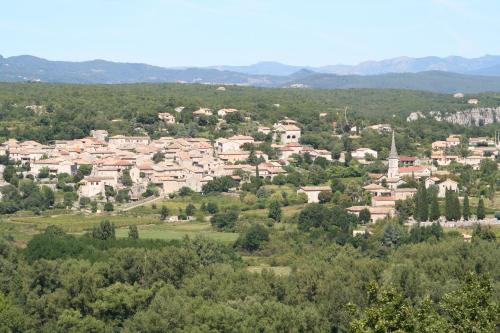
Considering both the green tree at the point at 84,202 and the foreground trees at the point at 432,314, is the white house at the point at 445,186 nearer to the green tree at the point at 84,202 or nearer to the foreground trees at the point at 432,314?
the green tree at the point at 84,202

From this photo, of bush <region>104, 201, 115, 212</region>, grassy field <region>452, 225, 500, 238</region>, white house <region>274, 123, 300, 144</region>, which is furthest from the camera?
white house <region>274, 123, 300, 144</region>

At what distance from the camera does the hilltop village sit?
176 feet

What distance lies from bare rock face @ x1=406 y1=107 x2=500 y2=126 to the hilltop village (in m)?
28.6

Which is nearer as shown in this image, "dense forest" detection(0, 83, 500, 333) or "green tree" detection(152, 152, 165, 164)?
"dense forest" detection(0, 83, 500, 333)

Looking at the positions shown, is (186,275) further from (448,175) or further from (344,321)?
(448,175)

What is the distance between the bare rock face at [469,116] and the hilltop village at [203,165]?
2865 centimetres

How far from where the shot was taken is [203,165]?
59.8 meters

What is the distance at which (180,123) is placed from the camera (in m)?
72.4

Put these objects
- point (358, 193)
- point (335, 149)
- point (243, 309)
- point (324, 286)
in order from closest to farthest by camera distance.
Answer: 1. point (243, 309)
2. point (324, 286)
3. point (358, 193)
4. point (335, 149)

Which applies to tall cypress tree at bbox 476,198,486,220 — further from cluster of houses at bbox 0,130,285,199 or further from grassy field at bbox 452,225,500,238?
cluster of houses at bbox 0,130,285,199

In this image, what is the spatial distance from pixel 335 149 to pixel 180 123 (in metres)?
12.5

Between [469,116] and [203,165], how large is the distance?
164ft

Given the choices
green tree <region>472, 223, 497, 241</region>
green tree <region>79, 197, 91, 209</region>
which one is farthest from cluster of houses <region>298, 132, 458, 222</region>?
green tree <region>79, 197, 91, 209</region>

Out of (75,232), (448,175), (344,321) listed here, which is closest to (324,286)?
(344,321)
